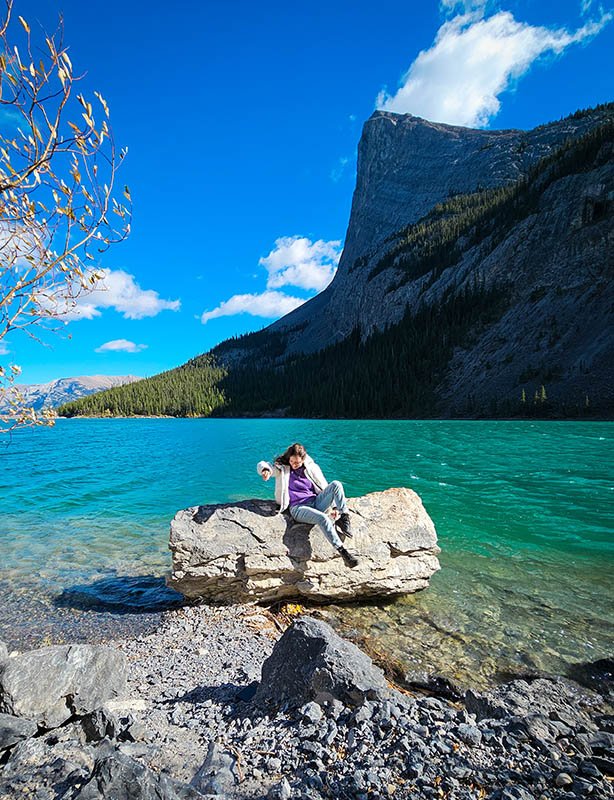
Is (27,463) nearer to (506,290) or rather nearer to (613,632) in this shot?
(613,632)

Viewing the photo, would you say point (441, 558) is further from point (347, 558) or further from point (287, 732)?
point (287, 732)

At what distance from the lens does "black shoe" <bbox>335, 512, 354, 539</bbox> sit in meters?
8.04

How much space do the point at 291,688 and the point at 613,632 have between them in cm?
608

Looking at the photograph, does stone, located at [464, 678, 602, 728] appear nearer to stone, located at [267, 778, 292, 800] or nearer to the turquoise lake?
the turquoise lake

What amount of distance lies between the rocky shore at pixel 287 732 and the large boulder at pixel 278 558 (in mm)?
2124

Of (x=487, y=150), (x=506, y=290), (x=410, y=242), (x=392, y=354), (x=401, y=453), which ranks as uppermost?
(x=487, y=150)

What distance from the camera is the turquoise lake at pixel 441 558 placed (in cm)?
699

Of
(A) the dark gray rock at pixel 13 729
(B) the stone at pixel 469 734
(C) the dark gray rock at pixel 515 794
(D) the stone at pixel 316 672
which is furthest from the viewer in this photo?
(D) the stone at pixel 316 672

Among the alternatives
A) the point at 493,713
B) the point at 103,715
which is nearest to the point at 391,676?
the point at 493,713

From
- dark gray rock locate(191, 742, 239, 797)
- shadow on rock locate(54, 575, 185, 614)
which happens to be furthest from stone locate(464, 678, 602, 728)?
shadow on rock locate(54, 575, 185, 614)

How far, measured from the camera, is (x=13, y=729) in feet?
12.0

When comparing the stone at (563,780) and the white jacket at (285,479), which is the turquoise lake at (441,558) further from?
the stone at (563,780)

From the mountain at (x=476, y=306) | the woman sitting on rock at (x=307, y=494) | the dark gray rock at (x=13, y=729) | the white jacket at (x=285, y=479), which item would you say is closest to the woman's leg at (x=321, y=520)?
the woman sitting on rock at (x=307, y=494)

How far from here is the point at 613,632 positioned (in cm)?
708
